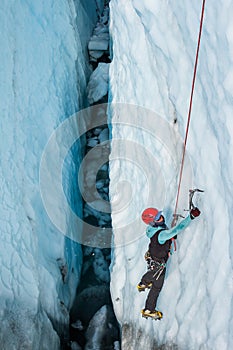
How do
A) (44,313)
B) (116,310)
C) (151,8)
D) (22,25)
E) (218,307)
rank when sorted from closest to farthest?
1. (218,307)
2. (151,8)
3. (44,313)
4. (116,310)
5. (22,25)

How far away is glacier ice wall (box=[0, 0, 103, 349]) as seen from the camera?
3.95 metres

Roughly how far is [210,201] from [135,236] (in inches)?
74.3

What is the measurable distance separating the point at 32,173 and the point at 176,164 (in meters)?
1.91

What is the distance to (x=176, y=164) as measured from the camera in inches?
135

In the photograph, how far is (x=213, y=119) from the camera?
8.50ft

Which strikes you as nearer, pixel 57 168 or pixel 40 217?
pixel 40 217

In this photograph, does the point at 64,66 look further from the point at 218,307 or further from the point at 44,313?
the point at 218,307

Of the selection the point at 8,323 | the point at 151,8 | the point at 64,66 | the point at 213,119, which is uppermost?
the point at 151,8

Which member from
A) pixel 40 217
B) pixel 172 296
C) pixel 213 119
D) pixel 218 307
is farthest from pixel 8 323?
pixel 213 119

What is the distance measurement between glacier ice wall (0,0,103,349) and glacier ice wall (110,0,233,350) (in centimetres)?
74

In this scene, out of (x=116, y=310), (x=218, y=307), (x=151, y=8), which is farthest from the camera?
(x=116, y=310)

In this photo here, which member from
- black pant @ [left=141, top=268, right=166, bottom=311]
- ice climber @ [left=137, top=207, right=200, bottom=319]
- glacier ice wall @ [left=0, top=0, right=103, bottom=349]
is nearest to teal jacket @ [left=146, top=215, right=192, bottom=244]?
ice climber @ [left=137, top=207, right=200, bottom=319]

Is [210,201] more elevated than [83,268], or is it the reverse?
[210,201]

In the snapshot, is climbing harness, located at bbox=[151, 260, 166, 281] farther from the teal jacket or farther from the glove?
the glove
